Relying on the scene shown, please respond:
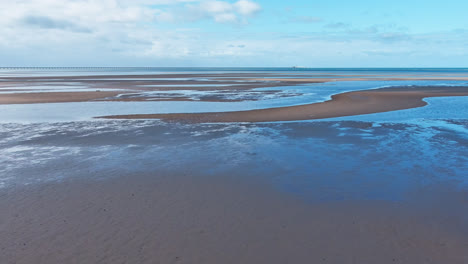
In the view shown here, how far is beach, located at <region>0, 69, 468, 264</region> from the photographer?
21.3 feet

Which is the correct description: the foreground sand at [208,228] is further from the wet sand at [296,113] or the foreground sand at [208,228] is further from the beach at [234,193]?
the wet sand at [296,113]

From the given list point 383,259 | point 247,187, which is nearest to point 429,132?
point 247,187

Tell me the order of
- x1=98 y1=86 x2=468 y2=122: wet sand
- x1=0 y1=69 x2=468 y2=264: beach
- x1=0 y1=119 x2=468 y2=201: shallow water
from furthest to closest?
x1=98 y1=86 x2=468 y2=122: wet sand → x1=0 y1=119 x2=468 y2=201: shallow water → x1=0 y1=69 x2=468 y2=264: beach

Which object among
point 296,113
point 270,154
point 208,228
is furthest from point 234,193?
point 296,113

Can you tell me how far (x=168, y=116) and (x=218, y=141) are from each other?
7.92 metres

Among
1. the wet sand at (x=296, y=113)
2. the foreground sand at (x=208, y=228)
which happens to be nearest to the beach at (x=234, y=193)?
the foreground sand at (x=208, y=228)

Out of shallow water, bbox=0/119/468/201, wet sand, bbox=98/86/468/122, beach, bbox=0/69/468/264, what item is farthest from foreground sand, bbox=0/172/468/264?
wet sand, bbox=98/86/468/122

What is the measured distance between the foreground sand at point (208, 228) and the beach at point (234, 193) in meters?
0.04

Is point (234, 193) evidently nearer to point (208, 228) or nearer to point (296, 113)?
point (208, 228)

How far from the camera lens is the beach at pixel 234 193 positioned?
21.3ft

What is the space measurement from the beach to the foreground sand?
0.12 feet

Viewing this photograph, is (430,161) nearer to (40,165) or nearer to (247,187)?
(247,187)

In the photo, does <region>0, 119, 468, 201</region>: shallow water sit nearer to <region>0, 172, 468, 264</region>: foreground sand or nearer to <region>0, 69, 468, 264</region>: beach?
<region>0, 69, 468, 264</region>: beach

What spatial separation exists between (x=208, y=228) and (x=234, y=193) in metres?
2.16
